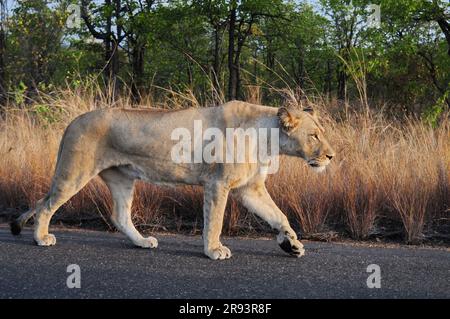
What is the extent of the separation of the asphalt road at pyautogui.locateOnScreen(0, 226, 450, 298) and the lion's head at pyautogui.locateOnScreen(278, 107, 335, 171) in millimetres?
725

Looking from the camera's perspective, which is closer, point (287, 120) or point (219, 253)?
point (219, 253)

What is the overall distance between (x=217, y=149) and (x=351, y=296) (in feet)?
6.08

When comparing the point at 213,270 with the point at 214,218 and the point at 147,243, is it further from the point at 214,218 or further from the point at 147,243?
the point at 147,243

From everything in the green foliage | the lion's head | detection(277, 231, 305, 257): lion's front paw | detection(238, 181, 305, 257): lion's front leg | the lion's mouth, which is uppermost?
the green foliage

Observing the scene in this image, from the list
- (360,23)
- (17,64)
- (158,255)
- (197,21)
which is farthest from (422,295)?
(360,23)

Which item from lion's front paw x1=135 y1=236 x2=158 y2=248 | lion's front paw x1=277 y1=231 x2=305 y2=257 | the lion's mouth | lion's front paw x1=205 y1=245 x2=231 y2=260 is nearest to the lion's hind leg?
lion's front paw x1=135 y1=236 x2=158 y2=248

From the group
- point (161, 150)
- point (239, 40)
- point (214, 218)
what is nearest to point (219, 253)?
point (214, 218)

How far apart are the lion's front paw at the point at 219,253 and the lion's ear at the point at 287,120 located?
108cm

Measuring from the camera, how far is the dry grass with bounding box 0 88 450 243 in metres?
5.84

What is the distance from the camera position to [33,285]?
3.73m

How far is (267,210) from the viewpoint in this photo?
5.14 m

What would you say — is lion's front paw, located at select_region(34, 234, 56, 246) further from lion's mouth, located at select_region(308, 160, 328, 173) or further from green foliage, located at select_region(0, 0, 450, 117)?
green foliage, located at select_region(0, 0, 450, 117)

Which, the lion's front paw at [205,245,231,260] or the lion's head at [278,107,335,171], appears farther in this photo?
the lion's head at [278,107,335,171]

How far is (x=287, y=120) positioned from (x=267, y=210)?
75cm
